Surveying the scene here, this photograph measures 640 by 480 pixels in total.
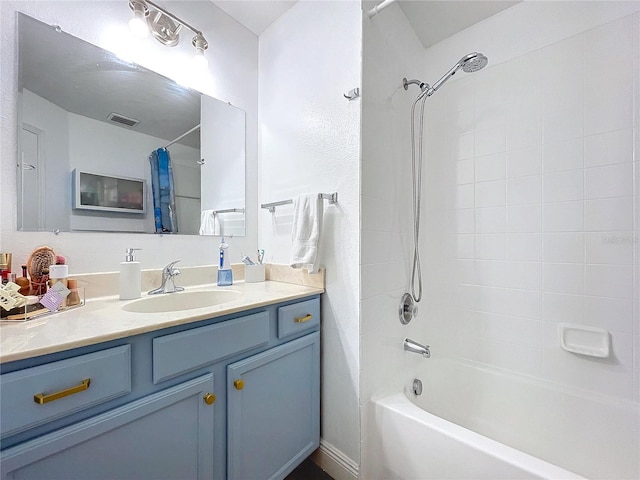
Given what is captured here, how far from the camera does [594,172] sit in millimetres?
1281

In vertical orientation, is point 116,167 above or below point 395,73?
below

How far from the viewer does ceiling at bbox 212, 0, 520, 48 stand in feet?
4.90

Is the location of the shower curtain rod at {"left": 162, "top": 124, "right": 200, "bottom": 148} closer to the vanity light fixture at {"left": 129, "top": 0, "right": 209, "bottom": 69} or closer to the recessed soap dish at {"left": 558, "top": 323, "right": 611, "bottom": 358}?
the vanity light fixture at {"left": 129, "top": 0, "right": 209, "bottom": 69}

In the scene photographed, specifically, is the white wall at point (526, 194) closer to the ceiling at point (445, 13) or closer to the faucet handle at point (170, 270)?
the ceiling at point (445, 13)

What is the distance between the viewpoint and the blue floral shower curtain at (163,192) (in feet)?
4.35

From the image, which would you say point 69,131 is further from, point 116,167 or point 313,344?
point 313,344

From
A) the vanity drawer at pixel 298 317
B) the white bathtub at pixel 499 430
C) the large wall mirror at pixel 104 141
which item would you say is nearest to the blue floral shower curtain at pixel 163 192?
the large wall mirror at pixel 104 141

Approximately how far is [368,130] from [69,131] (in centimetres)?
123

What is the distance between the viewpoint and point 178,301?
48.6 inches

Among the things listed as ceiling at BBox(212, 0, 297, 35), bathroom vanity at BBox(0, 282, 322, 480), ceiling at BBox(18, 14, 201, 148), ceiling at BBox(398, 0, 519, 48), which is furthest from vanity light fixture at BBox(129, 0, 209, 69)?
bathroom vanity at BBox(0, 282, 322, 480)

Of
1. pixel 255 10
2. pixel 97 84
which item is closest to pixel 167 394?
pixel 97 84

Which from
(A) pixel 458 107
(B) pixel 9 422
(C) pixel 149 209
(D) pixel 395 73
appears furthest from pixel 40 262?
(A) pixel 458 107

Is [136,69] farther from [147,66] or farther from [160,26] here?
[160,26]

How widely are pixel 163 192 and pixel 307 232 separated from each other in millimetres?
742
